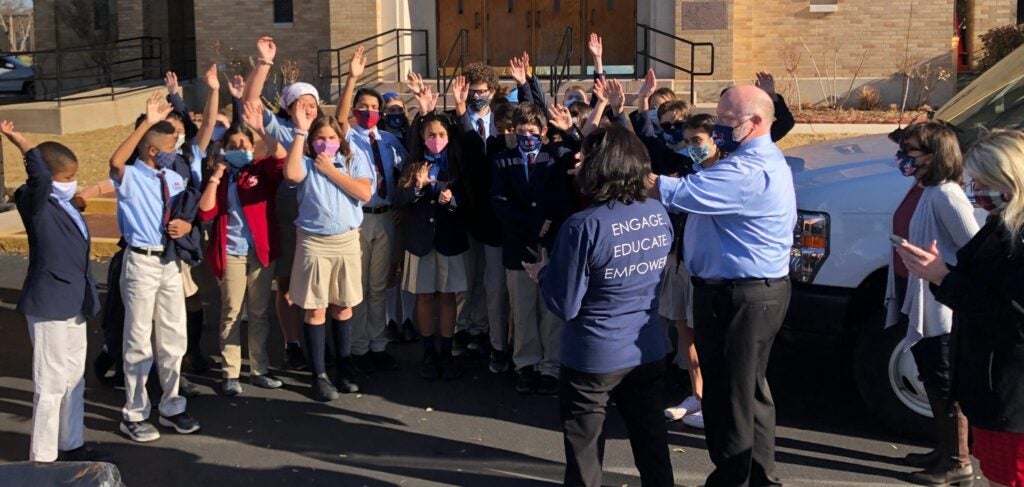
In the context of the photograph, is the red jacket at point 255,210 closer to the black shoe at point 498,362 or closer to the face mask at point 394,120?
the face mask at point 394,120

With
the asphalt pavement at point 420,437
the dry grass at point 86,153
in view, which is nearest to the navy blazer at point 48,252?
the asphalt pavement at point 420,437

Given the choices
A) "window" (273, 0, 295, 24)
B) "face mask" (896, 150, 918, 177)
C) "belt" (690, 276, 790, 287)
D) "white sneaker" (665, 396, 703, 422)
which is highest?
"window" (273, 0, 295, 24)

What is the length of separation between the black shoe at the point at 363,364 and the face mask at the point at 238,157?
5.03ft

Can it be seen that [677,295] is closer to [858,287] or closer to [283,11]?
[858,287]

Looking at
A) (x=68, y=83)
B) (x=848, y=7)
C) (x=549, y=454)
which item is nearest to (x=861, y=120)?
(x=848, y=7)

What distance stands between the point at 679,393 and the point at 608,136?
2.74m

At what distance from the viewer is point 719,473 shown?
16.2 feet

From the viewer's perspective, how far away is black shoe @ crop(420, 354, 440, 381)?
712cm

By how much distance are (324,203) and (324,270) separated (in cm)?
42

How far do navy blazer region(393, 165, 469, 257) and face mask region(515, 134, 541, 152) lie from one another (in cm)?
69

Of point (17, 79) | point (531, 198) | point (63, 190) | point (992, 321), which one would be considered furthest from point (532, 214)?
point (17, 79)

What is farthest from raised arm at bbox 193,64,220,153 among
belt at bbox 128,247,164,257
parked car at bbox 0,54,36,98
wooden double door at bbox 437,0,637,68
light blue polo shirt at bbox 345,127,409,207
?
parked car at bbox 0,54,36,98

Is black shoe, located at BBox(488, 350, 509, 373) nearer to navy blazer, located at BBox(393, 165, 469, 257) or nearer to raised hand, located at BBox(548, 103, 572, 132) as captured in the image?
navy blazer, located at BBox(393, 165, 469, 257)

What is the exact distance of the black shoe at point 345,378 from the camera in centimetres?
687
